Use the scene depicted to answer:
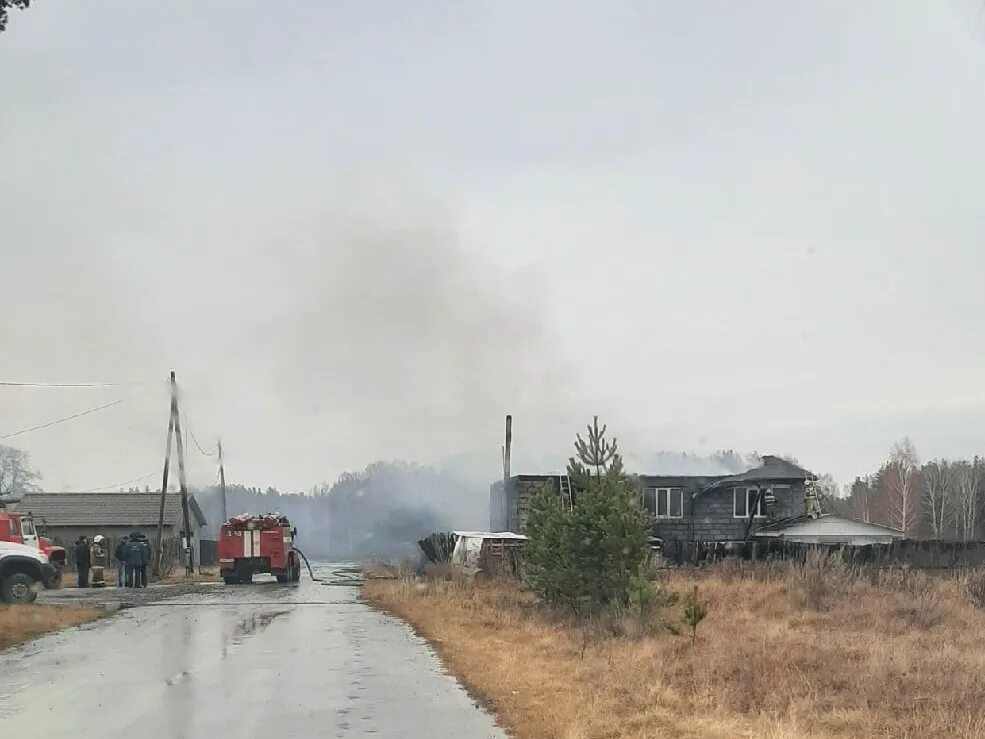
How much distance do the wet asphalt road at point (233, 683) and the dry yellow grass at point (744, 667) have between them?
0.68 meters

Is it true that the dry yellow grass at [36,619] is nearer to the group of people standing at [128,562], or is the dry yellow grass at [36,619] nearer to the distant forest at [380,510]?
the group of people standing at [128,562]

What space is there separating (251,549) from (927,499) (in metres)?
68.5

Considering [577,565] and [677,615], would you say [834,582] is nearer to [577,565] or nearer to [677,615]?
[677,615]

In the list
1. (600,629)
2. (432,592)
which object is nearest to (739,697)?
(600,629)

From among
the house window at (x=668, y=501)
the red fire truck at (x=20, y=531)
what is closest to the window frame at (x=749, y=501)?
the house window at (x=668, y=501)

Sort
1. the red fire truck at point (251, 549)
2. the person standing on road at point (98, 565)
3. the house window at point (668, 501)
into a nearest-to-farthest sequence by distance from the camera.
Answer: the person standing on road at point (98, 565)
the red fire truck at point (251, 549)
the house window at point (668, 501)

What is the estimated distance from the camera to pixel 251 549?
38.7 metres

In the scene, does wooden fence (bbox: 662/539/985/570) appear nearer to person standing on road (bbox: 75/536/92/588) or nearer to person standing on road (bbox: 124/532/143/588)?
person standing on road (bbox: 124/532/143/588)

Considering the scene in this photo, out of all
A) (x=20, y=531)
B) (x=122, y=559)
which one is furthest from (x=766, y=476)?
(x=20, y=531)

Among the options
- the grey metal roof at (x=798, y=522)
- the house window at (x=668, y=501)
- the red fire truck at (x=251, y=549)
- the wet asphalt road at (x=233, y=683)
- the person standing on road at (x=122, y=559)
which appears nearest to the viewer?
the wet asphalt road at (x=233, y=683)

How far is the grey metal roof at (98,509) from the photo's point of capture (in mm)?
61094

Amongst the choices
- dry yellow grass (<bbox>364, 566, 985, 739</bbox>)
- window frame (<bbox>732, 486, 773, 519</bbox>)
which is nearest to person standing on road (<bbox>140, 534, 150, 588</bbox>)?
dry yellow grass (<bbox>364, 566, 985, 739</bbox>)

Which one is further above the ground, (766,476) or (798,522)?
(766,476)

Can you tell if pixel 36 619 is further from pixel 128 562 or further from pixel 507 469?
pixel 507 469
